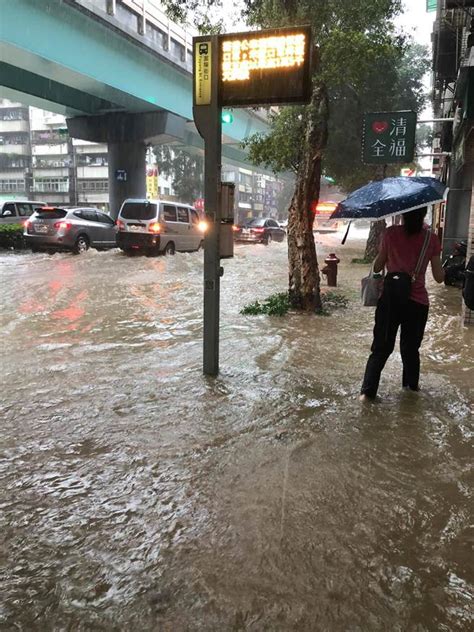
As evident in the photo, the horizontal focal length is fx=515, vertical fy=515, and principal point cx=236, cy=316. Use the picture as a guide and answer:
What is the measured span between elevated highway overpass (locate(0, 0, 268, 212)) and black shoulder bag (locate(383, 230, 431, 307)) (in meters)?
13.9

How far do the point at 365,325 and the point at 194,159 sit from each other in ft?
156

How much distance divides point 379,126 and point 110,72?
32.7 ft

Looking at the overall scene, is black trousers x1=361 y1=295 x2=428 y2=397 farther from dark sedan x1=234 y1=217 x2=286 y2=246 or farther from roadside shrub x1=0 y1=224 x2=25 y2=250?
dark sedan x1=234 y1=217 x2=286 y2=246

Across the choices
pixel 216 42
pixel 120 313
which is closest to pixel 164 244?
pixel 120 313

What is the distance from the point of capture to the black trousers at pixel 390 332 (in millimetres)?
4598

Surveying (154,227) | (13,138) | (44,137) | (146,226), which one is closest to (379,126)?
(154,227)

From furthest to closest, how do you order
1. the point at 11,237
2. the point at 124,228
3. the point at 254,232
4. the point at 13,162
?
the point at 13,162
the point at 254,232
the point at 11,237
the point at 124,228

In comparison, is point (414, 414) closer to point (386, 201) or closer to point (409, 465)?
point (409, 465)

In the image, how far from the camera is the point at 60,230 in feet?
55.0

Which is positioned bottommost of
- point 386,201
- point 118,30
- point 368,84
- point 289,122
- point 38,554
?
point 38,554

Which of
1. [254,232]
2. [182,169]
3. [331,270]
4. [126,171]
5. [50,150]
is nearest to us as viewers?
[331,270]

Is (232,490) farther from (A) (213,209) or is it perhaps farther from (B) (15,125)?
(B) (15,125)

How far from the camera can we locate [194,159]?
52594 millimetres

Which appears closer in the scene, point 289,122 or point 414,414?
point 414,414
